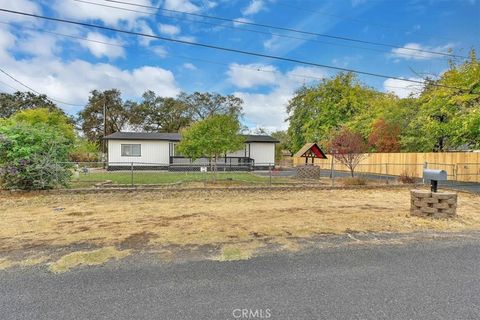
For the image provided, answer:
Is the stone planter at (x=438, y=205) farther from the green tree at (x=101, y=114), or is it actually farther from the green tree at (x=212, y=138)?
the green tree at (x=101, y=114)

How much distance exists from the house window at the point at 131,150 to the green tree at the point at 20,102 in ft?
81.1

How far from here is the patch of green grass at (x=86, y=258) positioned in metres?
3.59

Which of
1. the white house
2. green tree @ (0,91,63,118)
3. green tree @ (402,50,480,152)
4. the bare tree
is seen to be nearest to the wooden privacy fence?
green tree @ (402,50,480,152)

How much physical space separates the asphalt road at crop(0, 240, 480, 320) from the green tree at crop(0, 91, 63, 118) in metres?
45.4

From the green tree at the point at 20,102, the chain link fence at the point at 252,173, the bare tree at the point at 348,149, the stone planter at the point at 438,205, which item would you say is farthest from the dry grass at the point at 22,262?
the green tree at the point at 20,102

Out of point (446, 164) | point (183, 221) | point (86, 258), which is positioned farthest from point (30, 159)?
point (446, 164)

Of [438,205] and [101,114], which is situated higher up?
[101,114]

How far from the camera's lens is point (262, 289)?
118 inches

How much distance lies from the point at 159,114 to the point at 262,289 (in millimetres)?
38933

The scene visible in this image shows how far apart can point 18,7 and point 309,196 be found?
10.5 metres

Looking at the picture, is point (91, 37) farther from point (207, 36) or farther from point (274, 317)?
point (274, 317)

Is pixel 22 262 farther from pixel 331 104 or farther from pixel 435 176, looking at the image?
pixel 331 104

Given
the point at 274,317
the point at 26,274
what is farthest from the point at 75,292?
the point at 274,317

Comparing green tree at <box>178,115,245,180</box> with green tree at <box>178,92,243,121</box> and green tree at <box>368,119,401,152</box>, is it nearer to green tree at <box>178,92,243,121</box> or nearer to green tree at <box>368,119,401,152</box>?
green tree at <box>368,119,401,152</box>
